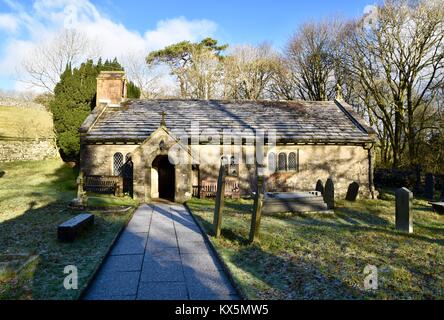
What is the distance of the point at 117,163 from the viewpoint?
62.3 feet

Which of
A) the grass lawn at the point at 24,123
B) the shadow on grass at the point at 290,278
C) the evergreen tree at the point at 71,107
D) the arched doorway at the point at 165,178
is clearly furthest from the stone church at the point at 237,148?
the grass lawn at the point at 24,123

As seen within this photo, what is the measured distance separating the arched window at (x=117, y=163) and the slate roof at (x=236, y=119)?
1.03 meters

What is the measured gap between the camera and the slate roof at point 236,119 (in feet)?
62.7

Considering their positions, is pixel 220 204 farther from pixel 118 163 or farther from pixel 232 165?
pixel 118 163

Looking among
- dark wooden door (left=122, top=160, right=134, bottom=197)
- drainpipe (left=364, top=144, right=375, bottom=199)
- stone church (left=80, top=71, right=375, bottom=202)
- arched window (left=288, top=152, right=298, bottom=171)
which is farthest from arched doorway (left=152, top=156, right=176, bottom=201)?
drainpipe (left=364, top=144, right=375, bottom=199)

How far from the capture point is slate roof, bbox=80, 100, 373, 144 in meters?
19.1

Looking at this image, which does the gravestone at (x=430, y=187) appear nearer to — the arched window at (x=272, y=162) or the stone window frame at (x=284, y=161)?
the stone window frame at (x=284, y=161)

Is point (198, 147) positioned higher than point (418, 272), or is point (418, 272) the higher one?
point (198, 147)

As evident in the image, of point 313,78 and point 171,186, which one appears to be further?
point 313,78

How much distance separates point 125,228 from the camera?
10.9 m
